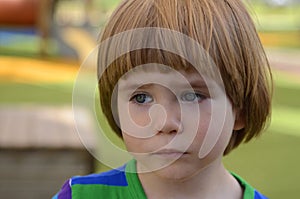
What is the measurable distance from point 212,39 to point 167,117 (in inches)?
6.1

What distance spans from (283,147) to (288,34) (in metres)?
12.0

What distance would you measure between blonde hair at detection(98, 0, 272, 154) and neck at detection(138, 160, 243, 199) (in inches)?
4.8

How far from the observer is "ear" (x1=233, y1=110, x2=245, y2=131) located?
141 centimetres

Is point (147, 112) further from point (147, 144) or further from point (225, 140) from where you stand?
point (225, 140)

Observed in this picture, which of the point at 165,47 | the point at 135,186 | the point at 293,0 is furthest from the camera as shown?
the point at 293,0

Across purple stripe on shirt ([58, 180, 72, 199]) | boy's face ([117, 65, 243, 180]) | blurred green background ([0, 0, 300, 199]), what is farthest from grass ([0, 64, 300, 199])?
boy's face ([117, 65, 243, 180])

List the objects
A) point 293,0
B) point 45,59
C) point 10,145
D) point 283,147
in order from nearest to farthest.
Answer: point 10,145 < point 283,147 < point 45,59 < point 293,0

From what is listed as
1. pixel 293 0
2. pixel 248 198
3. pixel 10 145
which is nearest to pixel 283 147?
pixel 10 145

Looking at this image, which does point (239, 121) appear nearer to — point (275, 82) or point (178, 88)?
point (178, 88)

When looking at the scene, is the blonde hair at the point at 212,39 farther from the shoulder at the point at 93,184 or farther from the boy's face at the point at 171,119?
the shoulder at the point at 93,184

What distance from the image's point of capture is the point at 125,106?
1.31 meters

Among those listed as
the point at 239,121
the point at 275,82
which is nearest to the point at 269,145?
the point at 275,82

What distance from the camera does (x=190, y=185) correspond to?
1377 mm

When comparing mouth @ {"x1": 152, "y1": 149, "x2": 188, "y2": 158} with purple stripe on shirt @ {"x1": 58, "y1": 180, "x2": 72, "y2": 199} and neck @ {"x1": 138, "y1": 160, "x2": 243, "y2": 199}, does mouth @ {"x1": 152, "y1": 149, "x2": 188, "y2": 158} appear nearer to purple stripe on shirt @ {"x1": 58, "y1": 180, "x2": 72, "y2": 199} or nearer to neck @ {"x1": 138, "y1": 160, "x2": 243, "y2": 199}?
neck @ {"x1": 138, "y1": 160, "x2": 243, "y2": 199}
